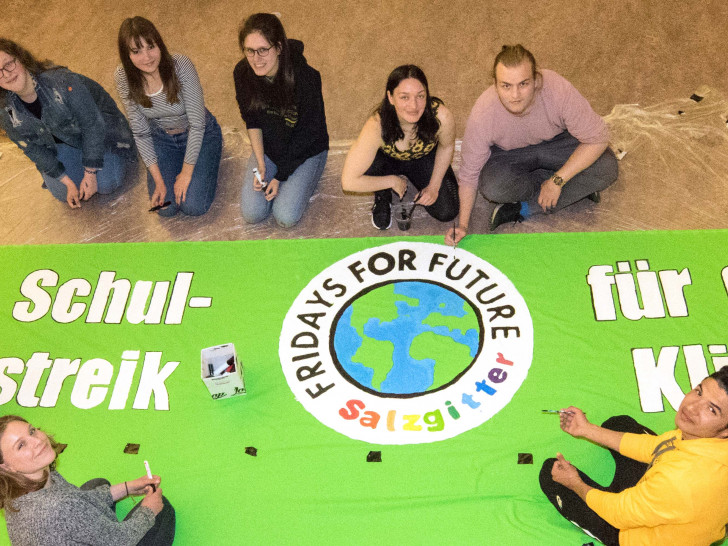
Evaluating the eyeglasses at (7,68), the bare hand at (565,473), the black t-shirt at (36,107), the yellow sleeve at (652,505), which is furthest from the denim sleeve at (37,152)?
the yellow sleeve at (652,505)

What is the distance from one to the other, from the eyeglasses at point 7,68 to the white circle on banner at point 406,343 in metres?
1.85

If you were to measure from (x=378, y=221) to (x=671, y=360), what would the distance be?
1611 millimetres

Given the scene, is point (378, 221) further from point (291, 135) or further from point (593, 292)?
point (593, 292)

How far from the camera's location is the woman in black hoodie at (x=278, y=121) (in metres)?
3.43

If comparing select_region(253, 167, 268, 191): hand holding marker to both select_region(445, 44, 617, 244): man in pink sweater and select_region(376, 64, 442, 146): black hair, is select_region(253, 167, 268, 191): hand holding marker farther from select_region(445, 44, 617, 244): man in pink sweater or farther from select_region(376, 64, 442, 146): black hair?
select_region(445, 44, 617, 244): man in pink sweater

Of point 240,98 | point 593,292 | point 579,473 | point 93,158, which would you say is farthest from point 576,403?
point 93,158

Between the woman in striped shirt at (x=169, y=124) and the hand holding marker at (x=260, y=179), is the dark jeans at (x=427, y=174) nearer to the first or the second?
the hand holding marker at (x=260, y=179)

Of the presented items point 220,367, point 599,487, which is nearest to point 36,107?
point 220,367

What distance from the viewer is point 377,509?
9.61ft

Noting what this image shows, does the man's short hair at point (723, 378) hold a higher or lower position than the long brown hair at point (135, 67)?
lower

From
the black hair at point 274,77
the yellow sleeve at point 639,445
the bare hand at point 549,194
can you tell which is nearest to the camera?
the yellow sleeve at point 639,445

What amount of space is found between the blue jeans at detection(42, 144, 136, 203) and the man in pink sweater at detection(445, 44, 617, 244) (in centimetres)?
204

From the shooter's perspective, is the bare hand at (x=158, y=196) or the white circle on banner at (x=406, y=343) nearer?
the white circle on banner at (x=406, y=343)

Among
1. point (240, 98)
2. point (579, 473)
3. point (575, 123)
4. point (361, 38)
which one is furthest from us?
point (361, 38)
